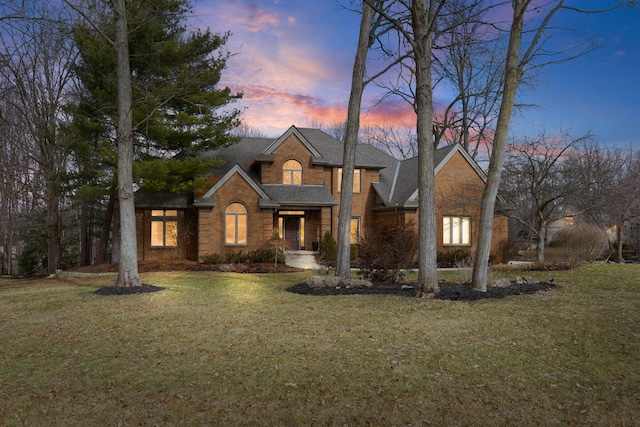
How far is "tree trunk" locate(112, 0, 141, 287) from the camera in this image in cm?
1304

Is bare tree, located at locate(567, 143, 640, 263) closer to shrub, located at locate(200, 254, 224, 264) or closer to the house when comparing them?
the house

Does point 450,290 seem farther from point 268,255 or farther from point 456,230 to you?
point 456,230

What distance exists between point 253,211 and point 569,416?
19.5 meters

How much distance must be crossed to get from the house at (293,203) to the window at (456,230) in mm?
54

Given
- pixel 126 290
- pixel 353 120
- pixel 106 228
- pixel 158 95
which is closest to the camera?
pixel 126 290

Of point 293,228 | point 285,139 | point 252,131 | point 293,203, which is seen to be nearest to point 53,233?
point 293,203

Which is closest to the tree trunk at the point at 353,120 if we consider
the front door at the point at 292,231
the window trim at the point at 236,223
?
the window trim at the point at 236,223

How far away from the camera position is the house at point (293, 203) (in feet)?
74.6

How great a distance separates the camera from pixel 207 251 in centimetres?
2205

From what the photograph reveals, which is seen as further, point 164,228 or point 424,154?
point 164,228

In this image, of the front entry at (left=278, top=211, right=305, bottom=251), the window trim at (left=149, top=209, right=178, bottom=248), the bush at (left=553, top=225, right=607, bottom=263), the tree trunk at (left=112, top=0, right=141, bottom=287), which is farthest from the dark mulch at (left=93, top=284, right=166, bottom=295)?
the bush at (left=553, top=225, right=607, bottom=263)

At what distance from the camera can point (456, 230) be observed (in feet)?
79.7

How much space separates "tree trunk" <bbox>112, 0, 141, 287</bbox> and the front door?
45.4 ft

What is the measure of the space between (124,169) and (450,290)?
388 inches
